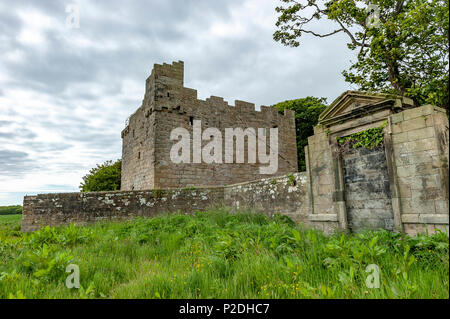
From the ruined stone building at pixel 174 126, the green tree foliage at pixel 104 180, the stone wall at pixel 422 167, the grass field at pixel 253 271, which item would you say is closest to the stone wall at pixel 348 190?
the stone wall at pixel 422 167

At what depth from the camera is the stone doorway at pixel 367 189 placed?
552cm

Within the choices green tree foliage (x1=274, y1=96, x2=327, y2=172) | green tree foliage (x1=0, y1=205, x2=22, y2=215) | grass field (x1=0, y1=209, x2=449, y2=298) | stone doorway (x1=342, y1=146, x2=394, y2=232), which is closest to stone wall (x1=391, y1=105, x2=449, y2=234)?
stone doorway (x1=342, y1=146, x2=394, y2=232)

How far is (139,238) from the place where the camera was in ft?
20.0

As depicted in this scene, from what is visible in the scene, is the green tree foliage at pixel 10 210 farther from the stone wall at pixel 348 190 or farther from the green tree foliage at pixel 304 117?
the green tree foliage at pixel 304 117

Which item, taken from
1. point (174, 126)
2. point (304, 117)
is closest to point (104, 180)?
point (174, 126)

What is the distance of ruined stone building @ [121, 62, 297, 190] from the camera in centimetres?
1351

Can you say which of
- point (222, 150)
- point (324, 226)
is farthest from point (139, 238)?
point (222, 150)

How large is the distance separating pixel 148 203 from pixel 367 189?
24.7ft

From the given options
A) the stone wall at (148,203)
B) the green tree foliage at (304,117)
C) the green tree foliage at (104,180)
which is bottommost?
the stone wall at (148,203)

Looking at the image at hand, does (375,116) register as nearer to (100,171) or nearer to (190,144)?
(190,144)

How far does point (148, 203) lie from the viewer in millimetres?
9992

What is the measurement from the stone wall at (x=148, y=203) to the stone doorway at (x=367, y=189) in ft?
5.50

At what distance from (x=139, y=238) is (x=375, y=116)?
6.15m

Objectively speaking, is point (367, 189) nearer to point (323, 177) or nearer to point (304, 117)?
point (323, 177)
